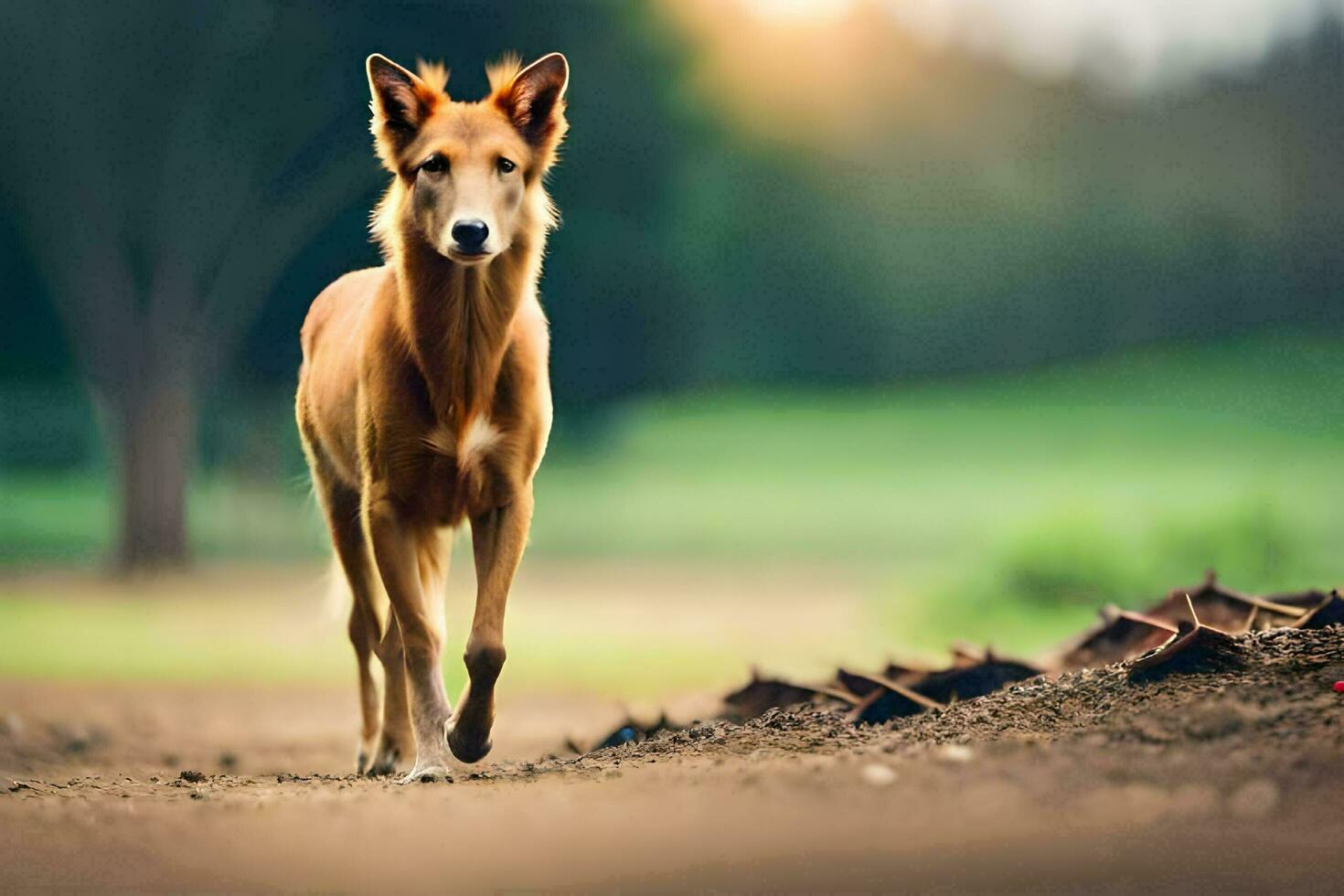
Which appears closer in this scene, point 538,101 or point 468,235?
point 468,235

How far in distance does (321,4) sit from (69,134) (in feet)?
12.7

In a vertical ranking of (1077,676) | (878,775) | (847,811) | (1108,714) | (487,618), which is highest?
(487,618)

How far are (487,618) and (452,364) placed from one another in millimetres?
1103

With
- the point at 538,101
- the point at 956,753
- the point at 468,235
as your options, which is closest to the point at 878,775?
the point at 956,753

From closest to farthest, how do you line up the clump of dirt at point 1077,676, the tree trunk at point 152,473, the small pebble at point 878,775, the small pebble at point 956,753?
the small pebble at point 878,775 → the small pebble at point 956,753 → the clump of dirt at point 1077,676 → the tree trunk at point 152,473

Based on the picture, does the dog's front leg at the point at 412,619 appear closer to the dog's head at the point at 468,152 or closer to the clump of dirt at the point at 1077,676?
the clump of dirt at the point at 1077,676

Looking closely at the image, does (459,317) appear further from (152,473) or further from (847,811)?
(152,473)

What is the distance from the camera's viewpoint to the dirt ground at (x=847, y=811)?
14.6 ft

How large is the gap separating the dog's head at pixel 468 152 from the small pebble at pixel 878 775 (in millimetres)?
2572

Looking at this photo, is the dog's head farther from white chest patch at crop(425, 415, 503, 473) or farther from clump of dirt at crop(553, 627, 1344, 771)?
clump of dirt at crop(553, 627, 1344, 771)

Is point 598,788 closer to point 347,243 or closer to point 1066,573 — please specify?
point 1066,573

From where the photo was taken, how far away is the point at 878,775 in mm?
5332

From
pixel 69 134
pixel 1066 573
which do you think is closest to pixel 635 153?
pixel 69 134

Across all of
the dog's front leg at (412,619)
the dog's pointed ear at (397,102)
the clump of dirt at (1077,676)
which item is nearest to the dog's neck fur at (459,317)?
the dog's pointed ear at (397,102)
